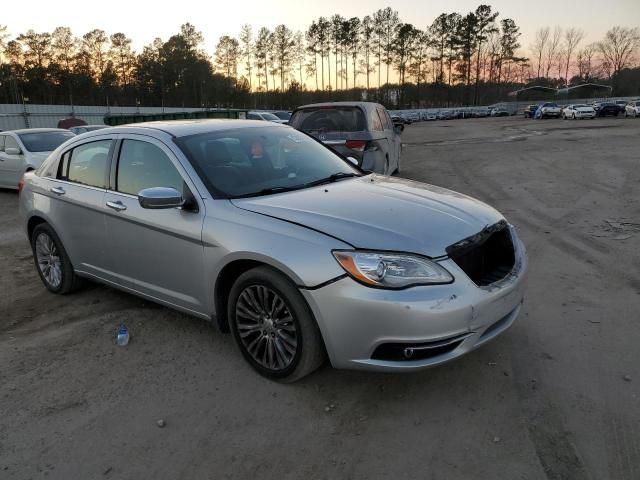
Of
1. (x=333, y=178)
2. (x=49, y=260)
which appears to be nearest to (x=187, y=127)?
(x=333, y=178)

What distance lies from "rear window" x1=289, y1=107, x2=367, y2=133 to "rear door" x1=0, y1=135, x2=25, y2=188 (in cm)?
677

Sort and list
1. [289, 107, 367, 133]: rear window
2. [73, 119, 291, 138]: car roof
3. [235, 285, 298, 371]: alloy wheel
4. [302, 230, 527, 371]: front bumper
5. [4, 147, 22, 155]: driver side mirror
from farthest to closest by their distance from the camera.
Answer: [4, 147, 22, 155]: driver side mirror
[289, 107, 367, 133]: rear window
[73, 119, 291, 138]: car roof
[235, 285, 298, 371]: alloy wheel
[302, 230, 527, 371]: front bumper

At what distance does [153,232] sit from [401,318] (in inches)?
80.8

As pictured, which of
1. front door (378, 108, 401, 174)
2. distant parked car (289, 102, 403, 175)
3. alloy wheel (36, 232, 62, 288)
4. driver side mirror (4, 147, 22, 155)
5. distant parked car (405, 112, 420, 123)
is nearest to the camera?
alloy wheel (36, 232, 62, 288)

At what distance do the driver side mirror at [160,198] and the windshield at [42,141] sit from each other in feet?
33.4

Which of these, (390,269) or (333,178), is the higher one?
(333,178)

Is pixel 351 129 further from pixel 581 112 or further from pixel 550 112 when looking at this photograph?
pixel 550 112

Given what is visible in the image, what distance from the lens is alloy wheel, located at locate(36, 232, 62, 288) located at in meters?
5.08

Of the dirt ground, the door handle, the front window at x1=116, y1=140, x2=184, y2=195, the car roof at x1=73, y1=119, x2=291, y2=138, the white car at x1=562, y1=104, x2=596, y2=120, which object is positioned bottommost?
the dirt ground

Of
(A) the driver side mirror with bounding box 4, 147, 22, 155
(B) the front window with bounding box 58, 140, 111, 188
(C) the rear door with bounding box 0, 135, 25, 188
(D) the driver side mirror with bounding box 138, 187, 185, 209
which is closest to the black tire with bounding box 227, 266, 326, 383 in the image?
(D) the driver side mirror with bounding box 138, 187, 185, 209

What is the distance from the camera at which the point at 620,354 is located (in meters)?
3.54

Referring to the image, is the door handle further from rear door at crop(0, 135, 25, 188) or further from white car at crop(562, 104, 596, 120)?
white car at crop(562, 104, 596, 120)

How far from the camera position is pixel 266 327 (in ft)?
10.9

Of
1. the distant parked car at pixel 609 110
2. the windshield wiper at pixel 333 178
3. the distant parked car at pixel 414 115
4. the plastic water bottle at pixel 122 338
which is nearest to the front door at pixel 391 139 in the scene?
the windshield wiper at pixel 333 178
